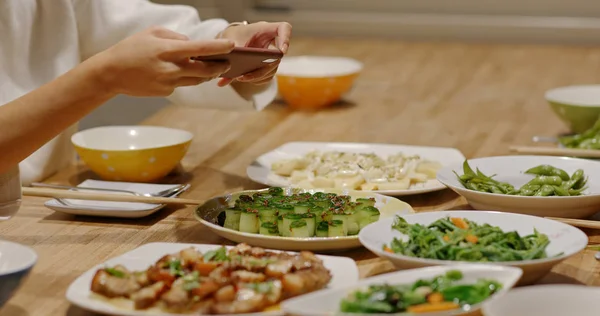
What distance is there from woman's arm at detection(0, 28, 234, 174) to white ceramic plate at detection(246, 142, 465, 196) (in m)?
0.53

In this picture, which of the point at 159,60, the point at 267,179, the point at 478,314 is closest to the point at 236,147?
the point at 267,179

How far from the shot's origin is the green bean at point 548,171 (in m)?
1.88

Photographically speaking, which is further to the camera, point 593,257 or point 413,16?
point 413,16

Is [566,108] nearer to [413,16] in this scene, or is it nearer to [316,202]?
[316,202]

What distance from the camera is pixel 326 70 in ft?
11.0

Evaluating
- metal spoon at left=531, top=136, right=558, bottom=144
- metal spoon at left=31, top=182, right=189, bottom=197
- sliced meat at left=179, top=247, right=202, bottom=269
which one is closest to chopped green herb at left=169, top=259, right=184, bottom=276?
sliced meat at left=179, top=247, right=202, bottom=269

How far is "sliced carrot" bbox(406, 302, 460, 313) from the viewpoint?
1177 millimetres


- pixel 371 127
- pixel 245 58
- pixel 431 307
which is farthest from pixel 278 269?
pixel 371 127

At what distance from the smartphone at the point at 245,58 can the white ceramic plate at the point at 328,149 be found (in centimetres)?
→ 29

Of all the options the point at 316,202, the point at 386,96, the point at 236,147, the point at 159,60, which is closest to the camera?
the point at 159,60

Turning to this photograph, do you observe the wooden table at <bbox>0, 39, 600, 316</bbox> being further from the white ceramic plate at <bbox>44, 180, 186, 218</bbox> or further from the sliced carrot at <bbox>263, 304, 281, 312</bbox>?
the sliced carrot at <bbox>263, 304, 281, 312</bbox>

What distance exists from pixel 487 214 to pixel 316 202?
31 centimetres

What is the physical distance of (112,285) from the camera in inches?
51.6

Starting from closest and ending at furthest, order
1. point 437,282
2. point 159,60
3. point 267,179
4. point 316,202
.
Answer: point 437,282, point 159,60, point 316,202, point 267,179
